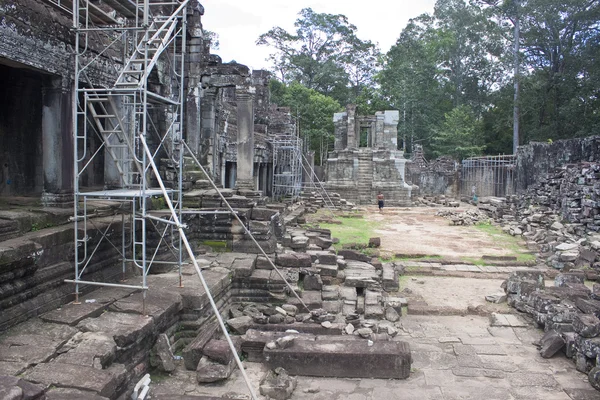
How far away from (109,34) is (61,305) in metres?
4.45

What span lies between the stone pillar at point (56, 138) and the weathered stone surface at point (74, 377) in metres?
2.99

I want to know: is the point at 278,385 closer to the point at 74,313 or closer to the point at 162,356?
the point at 162,356

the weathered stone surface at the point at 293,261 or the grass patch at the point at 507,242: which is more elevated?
the weathered stone surface at the point at 293,261

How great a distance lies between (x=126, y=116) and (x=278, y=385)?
535 centimetres

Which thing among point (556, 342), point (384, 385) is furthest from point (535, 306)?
point (384, 385)

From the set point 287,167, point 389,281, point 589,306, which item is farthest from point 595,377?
point 287,167

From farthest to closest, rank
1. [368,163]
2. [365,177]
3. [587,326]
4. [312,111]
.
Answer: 1. [312,111]
2. [368,163]
3. [365,177]
4. [587,326]

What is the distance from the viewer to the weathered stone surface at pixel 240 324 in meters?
5.76

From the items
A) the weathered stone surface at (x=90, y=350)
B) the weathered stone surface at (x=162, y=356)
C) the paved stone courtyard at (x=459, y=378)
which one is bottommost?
the paved stone courtyard at (x=459, y=378)

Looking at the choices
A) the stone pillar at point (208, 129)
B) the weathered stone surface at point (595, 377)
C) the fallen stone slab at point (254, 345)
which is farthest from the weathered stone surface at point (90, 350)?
the stone pillar at point (208, 129)

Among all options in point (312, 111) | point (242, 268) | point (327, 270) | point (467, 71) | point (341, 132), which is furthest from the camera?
point (467, 71)

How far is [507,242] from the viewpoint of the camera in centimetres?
1497

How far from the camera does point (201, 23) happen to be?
9.66 m

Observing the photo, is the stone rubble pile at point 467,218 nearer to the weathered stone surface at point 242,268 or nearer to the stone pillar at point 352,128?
the stone pillar at point 352,128
